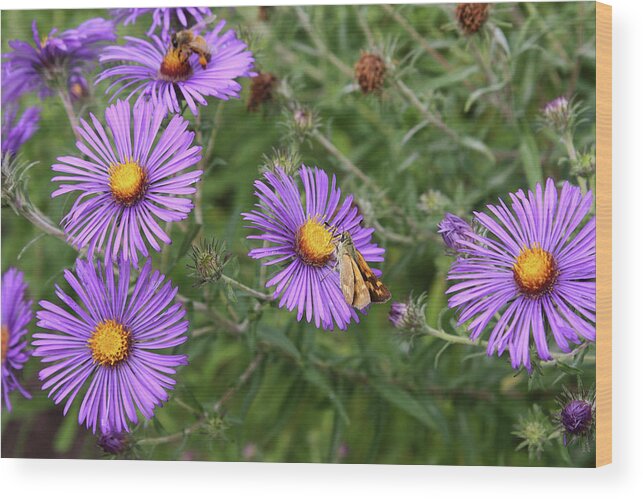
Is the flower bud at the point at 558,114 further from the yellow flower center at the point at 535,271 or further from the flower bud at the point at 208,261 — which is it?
the flower bud at the point at 208,261

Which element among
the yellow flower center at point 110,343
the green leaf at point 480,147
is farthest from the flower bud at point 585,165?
the yellow flower center at point 110,343

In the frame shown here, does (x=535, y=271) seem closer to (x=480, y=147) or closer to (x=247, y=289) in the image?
(x=480, y=147)

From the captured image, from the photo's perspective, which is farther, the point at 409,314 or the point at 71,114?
the point at 71,114

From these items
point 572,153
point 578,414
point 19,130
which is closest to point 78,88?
point 19,130

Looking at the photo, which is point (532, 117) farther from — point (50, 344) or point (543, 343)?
point (50, 344)

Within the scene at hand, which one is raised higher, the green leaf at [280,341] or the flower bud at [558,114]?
the flower bud at [558,114]

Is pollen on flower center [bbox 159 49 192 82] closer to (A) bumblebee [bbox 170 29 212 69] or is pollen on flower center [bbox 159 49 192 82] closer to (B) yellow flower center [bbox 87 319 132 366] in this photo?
(A) bumblebee [bbox 170 29 212 69]
